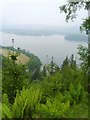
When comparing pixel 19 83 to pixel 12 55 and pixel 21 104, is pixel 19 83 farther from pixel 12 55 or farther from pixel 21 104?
pixel 21 104

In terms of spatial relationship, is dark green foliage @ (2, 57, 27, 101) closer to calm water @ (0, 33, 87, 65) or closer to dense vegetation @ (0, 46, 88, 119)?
dense vegetation @ (0, 46, 88, 119)

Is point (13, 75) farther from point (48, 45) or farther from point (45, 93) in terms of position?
point (48, 45)

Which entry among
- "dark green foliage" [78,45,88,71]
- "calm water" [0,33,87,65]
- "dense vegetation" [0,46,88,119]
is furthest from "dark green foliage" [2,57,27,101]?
"calm water" [0,33,87,65]

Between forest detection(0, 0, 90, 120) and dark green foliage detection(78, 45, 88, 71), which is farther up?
dark green foliage detection(78, 45, 88, 71)

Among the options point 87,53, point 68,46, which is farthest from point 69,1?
point 68,46

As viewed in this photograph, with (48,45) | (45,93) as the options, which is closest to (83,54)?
(45,93)

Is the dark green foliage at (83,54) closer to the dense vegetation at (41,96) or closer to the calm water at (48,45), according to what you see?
the dense vegetation at (41,96)

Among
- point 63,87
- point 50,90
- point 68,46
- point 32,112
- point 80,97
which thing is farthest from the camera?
point 68,46

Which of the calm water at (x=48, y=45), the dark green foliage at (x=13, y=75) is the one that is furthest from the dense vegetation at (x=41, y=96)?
the calm water at (x=48, y=45)
